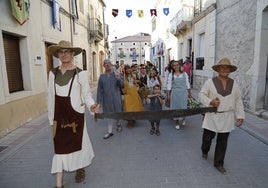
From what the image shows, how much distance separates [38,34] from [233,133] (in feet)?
20.8

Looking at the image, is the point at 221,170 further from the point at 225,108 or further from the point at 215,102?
the point at 215,102

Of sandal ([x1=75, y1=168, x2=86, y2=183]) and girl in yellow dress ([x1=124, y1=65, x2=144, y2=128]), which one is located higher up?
girl in yellow dress ([x1=124, y1=65, x2=144, y2=128])

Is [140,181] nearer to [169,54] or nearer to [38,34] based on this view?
[38,34]

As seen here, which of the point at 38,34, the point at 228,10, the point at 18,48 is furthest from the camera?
the point at 228,10

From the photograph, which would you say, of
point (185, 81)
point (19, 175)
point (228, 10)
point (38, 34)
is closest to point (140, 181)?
point (19, 175)

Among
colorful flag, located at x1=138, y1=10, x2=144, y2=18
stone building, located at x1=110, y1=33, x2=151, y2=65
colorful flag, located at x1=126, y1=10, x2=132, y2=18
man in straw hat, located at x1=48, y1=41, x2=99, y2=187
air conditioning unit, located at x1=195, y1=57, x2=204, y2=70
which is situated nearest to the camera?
man in straw hat, located at x1=48, y1=41, x2=99, y2=187

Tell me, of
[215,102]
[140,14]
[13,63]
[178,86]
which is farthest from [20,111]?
[140,14]

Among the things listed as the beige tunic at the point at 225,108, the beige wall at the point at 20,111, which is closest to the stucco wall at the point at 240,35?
the beige tunic at the point at 225,108

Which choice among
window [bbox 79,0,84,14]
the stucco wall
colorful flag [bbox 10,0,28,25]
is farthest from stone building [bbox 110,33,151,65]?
colorful flag [bbox 10,0,28,25]

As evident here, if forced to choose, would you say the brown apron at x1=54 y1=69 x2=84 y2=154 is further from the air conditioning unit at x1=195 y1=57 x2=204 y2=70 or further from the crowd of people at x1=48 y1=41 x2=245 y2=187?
the air conditioning unit at x1=195 y1=57 x2=204 y2=70

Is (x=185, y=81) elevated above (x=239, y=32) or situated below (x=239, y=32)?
below

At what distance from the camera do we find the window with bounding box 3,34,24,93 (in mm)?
5552

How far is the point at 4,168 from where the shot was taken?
3352mm

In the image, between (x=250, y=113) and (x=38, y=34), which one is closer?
(x=250, y=113)
